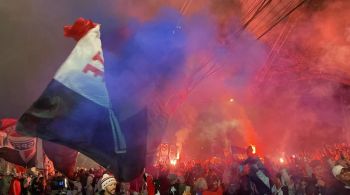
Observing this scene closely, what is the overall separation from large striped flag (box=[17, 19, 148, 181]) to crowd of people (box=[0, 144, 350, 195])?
3.20 m

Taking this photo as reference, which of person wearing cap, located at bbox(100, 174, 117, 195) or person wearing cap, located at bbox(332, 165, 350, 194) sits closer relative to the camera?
person wearing cap, located at bbox(100, 174, 117, 195)

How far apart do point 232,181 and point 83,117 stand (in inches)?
201

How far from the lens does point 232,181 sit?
26.0ft

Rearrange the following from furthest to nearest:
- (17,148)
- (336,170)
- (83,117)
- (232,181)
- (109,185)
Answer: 1. (17,148)
2. (232,181)
3. (336,170)
4. (109,185)
5. (83,117)

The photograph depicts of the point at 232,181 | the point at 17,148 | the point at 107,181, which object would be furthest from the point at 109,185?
the point at 17,148

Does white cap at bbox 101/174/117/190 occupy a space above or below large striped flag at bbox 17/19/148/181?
below

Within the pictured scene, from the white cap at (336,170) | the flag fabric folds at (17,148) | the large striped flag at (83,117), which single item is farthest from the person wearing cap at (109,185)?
the flag fabric folds at (17,148)

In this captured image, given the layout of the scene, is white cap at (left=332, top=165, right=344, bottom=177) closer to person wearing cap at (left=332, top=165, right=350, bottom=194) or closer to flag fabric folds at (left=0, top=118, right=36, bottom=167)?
person wearing cap at (left=332, top=165, right=350, bottom=194)

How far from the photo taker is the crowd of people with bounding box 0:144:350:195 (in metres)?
7.21

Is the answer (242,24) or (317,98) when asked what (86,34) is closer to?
(242,24)

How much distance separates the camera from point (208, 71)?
8820 mm

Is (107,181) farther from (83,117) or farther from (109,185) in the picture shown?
(83,117)

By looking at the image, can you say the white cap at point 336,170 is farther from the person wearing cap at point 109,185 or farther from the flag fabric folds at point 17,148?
the flag fabric folds at point 17,148

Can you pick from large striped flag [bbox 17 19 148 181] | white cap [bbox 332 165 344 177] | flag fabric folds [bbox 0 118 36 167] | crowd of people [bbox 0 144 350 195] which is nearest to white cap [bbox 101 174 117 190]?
crowd of people [bbox 0 144 350 195]
